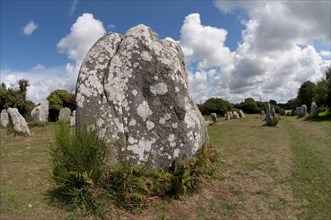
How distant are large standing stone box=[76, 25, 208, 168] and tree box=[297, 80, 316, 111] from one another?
50.6 metres

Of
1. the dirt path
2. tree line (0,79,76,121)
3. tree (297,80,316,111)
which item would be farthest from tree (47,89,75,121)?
tree (297,80,316,111)

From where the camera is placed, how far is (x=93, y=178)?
6797 millimetres

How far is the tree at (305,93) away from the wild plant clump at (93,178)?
51.9 meters

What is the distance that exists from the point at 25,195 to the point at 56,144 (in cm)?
143

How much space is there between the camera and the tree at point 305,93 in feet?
179

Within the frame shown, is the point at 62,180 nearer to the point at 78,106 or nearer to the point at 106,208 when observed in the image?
the point at 106,208

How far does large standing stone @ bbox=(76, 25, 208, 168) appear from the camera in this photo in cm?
788

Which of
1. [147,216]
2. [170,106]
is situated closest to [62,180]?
[147,216]

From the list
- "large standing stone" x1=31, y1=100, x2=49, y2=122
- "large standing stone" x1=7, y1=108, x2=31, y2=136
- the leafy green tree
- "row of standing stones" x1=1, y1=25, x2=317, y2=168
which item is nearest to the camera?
"row of standing stones" x1=1, y1=25, x2=317, y2=168

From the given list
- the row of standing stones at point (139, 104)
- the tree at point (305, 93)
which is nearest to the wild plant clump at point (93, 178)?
the row of standing stones at point (139, 104)

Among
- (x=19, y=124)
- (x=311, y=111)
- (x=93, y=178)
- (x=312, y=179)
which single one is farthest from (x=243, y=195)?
(x=311, y=111)

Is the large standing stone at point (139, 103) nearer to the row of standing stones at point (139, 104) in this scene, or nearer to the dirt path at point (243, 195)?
the row of standing stones at point (139, 104)

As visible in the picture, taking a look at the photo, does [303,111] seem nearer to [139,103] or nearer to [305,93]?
[305,93]

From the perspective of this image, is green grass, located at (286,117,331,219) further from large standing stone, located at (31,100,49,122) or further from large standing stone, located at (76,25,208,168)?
large standing stone, located at (31,100,49,122)
